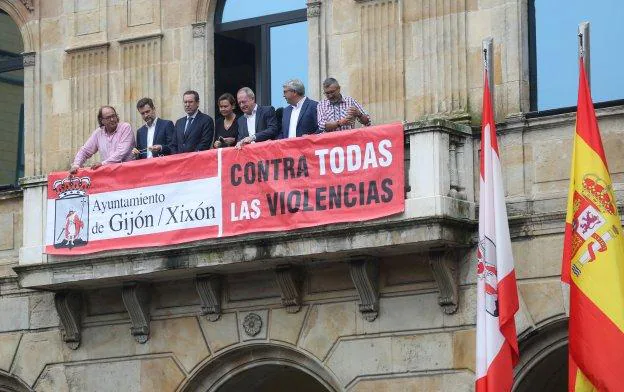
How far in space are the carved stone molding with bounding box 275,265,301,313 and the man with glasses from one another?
8.62 ft

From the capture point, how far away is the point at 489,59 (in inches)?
922

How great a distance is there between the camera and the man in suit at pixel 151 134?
25609 mm

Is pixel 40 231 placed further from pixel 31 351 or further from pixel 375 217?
pixel 375 217

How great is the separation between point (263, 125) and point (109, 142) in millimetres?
2319

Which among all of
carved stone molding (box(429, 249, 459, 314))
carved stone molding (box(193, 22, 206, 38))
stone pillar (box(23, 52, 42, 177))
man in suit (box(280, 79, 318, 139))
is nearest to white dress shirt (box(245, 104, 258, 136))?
man in suit (box(280, 79, 318, 139))

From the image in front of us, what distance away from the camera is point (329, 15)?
25375 millimetres

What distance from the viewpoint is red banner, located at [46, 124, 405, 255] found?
23.5m

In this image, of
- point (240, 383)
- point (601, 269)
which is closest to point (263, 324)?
point (240, 383)

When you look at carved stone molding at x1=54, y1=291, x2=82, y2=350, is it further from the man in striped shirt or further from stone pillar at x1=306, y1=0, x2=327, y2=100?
the man in striped shirt

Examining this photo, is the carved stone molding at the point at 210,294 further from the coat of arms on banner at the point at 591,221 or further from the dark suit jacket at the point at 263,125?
the coat of arms on banner at the point at 591,221

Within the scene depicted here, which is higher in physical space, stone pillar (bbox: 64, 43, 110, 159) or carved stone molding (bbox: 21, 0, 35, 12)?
carved stone molding (bbox: 21, 0, 35, 12)

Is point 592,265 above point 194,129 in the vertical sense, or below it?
below

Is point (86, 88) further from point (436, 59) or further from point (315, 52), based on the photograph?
point (436, 59)

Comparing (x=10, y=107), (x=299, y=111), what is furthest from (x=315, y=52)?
(x=10, y=107)
